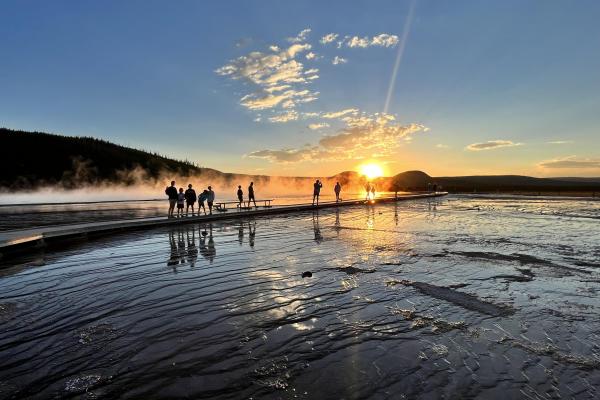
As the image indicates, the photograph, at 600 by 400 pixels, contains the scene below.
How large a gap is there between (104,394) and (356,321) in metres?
3.75

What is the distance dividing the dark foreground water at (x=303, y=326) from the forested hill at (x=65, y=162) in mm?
100938

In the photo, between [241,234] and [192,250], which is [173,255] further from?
[241,234]

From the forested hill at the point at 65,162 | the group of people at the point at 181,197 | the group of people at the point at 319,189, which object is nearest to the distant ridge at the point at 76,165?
the forested hill at the point at 65,162

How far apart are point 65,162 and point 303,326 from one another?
4731 inches

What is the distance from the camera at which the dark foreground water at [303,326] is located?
165 inches

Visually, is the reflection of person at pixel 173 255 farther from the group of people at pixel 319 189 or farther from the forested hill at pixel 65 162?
the forested hill at pixel 65 162

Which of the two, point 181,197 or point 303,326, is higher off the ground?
point 181,197

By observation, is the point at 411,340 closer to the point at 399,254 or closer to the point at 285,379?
the point at 285,379

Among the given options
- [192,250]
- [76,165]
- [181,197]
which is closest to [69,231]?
[192,250]

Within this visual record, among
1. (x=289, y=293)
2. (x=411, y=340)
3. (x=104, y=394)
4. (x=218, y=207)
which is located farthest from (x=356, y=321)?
(x=218, y=207)

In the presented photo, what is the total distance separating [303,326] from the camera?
5.84 metres

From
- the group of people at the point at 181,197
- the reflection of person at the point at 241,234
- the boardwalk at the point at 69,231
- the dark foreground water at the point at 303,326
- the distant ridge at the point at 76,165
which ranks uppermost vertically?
the distant ridge at the point at 76,165

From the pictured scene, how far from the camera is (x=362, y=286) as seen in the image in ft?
A: 26.2

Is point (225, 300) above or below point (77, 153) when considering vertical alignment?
below
